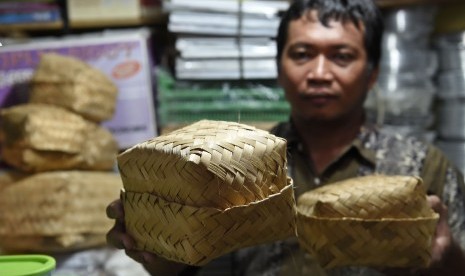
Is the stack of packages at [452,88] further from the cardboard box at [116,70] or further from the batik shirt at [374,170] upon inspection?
the cardboard box at [116,70]

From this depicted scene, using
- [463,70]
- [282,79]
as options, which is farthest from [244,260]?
[463,70]

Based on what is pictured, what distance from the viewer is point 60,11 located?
216 cm

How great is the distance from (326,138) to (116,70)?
855mm

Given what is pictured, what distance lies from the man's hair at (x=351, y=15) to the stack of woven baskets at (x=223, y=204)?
662mm

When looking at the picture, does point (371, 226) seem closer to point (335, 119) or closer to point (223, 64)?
point (335, 119)

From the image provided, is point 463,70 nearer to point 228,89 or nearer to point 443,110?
point 443,110

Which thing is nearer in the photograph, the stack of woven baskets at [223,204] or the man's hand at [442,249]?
the stack of woven baskets at [223,204]

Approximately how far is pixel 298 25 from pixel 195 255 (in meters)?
0.94

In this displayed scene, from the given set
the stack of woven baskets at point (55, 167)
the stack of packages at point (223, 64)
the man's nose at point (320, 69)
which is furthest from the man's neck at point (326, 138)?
the stack of woven baskets at point (55, 167)

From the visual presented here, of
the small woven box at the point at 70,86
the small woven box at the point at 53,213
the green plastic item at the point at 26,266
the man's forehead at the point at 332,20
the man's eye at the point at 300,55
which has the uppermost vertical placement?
the man's forehead at the point at 332,20

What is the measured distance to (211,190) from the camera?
757 millimetres

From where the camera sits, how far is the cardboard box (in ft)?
6.54

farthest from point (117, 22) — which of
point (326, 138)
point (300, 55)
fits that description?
point (326, 138)

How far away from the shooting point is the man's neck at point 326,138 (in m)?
1.55
